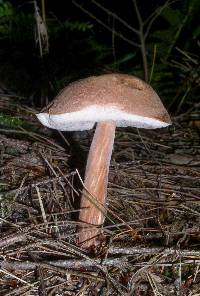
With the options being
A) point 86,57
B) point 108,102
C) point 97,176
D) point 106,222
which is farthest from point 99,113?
point 86,57

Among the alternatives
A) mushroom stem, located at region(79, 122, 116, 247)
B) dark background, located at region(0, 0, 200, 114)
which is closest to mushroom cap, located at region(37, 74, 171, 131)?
mushroom stem, located at region(79, 122, 116, 247)

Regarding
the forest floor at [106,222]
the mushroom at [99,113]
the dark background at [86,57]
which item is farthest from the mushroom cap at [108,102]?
the dark background at [86,57]

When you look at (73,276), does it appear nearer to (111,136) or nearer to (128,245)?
(128,245)

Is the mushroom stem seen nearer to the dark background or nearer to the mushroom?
the mushroom

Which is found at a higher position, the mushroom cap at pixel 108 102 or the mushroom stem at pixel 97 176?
the mushroom cap at pixel 108 102

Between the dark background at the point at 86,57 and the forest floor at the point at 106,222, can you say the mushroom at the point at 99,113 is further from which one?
the dark background at the point at 86,57

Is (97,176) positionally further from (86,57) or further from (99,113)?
(86,57)

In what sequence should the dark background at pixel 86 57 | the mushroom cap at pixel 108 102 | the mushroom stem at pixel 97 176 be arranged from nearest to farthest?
the mushroom cap at pixel 108 102 < the mushroom stem at pixel 97 176 < the dark background at pixel 86 57
